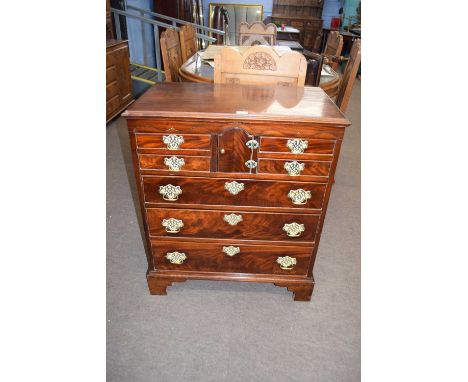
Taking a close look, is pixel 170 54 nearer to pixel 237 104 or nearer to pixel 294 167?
pixel 237 104

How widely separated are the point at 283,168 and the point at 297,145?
130 millimetres

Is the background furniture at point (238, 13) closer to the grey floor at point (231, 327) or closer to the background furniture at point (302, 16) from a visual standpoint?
the background furniture at point (302, 16)

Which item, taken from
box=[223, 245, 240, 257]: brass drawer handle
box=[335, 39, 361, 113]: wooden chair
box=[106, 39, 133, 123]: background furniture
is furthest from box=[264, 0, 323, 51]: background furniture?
box=[223, 245, 240, 257]: brass drawer handle

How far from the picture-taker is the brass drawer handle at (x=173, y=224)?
5.35 ft

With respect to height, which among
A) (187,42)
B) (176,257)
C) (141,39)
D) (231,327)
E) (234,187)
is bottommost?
(231,327)

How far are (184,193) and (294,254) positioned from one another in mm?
704

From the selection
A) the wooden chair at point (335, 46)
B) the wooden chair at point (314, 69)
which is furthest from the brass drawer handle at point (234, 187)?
the wooden chair at point (335, 46)

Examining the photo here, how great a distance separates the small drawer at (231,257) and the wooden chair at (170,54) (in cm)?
141

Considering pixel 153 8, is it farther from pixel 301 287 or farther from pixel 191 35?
pixel 301 287

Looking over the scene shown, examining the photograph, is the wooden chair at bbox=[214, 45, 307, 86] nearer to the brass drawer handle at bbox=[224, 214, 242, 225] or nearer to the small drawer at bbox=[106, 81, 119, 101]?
the brass drawer handle at bbox=[224, 214, 242, 225]

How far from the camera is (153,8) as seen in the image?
6.26m

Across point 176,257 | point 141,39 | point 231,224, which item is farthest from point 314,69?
point 141,39

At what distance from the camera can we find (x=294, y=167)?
1.45 metres

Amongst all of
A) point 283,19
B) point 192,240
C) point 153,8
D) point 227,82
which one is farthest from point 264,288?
point 283,19
